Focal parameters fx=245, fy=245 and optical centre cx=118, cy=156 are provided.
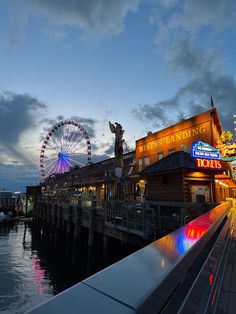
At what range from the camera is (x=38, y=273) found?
51.2 ft

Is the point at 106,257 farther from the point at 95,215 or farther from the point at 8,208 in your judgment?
the point at 8,208

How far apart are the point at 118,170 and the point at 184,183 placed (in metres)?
3.95

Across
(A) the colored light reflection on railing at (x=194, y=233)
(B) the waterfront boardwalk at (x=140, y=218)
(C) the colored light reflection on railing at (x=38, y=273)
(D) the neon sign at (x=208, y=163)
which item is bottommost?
(C) the colored light reflection on railing at (x=38, y=273)

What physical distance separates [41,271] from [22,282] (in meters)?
2.23

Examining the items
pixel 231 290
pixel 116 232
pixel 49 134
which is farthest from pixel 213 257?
pixel 49 134

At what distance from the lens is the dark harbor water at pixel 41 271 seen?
11852 millimetres

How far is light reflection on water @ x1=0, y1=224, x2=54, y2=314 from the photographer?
11289 millimetres

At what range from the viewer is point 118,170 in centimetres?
1390

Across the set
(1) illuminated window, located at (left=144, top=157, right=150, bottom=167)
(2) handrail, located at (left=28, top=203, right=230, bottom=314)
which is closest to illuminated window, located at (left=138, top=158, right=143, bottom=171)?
(1) illuminated window, located at (left=144, top=157, right=150, bottom=167)

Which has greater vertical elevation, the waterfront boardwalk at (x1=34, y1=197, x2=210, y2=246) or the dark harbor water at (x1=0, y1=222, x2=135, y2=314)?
the waterfront boardwalk at (x1=34, y1=197, x2=210, y2=246)

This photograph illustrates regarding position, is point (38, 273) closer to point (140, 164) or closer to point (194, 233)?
point (194, 233)

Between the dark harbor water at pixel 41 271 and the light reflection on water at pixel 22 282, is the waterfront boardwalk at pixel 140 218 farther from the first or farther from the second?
the light reflection on water at pixel 22 282

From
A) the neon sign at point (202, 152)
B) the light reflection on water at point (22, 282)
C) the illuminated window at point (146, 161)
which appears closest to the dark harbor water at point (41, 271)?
the light reflection on water at point (22, 282)

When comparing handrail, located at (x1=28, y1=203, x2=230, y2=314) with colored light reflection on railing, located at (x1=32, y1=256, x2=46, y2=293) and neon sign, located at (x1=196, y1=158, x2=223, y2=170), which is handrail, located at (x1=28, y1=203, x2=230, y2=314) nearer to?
colored light reflection on railing, located at (x1=32, y1=256, x2=46, y2=293)
